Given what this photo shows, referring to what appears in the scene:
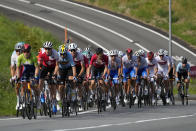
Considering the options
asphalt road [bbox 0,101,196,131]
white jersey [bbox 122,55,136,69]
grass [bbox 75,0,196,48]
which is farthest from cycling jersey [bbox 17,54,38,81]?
grass [bbox 75,0,196,48]

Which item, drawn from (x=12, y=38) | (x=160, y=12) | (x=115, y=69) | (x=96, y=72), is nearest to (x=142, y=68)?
(x=115, y=69)

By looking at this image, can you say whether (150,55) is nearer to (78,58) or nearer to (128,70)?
(128,70)

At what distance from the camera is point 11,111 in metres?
21.1

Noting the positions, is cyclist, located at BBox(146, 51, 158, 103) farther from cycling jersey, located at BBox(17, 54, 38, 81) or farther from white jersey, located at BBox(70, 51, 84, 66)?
cycling jersey, located at BBox(17, 54, 38, 81)

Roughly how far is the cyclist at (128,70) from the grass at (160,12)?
86.4ft

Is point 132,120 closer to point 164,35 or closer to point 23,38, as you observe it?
point 23,38

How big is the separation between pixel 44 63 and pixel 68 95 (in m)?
1.07

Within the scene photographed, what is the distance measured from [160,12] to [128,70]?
98.3ft

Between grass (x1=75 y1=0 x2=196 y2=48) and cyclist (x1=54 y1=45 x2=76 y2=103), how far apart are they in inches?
1224

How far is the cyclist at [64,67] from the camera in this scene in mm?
18734

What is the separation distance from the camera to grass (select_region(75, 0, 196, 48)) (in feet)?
167

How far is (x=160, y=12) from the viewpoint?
2092 inches

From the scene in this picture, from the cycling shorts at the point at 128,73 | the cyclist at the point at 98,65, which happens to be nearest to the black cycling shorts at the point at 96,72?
the cyclist at the point at 98,65

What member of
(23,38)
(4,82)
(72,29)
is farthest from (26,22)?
(4,82)
